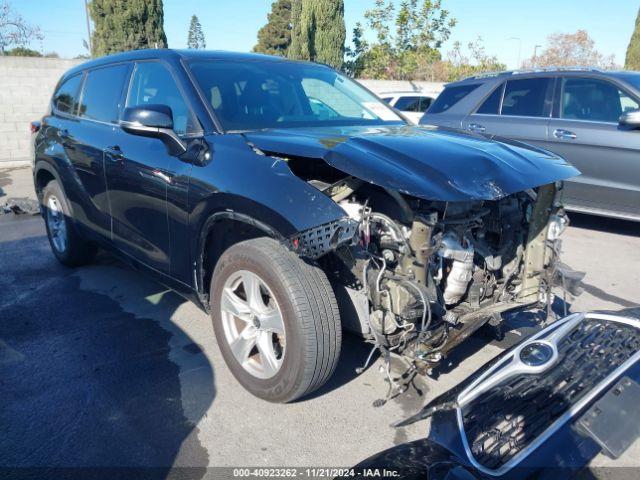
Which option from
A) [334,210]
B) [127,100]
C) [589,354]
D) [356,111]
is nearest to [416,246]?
[334,210]

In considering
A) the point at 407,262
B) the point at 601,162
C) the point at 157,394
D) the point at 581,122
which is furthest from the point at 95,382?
the point at 581,122

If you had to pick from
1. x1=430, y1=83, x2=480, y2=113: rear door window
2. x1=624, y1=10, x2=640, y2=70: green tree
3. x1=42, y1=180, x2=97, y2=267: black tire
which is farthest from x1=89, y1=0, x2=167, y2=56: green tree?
x1=624, y1=10, x2=640, y2=70: green tree

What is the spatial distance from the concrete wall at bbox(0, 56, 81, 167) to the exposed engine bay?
447 inches

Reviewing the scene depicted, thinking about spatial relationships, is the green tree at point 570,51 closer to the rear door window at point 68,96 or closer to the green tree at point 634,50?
the green tree at point 634,50

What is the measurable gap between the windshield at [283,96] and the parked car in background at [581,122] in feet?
8.02

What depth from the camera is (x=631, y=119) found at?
211 inches

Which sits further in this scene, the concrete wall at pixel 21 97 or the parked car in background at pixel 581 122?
the concrete wall at pixel 21 97

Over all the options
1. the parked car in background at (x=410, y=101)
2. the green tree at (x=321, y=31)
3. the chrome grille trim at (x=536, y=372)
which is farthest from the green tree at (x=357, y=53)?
the chrome grille trim at (x=536, y=372)

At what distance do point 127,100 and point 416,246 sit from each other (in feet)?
8.14

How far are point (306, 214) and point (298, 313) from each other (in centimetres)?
47

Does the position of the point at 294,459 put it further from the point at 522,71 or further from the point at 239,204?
the point at 522,71

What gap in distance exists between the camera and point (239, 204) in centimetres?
270

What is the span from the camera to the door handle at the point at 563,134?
19.9 feet

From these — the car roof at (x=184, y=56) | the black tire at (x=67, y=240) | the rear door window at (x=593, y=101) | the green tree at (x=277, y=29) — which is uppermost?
the green tree at (x=277, y=29)
